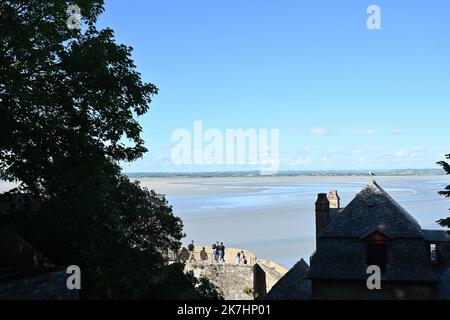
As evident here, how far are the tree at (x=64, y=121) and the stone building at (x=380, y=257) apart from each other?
9531 mm

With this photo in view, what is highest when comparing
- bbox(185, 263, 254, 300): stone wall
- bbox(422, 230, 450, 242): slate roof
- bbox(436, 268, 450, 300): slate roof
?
bbox(422, 230, 450, 242): slate roof

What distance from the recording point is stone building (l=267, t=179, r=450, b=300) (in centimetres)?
1944

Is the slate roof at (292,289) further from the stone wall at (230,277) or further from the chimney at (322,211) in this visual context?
the stone wall at (230,277)

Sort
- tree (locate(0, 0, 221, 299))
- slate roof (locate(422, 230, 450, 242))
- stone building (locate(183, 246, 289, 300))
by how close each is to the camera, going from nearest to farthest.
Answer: tree (locate(0, 0, 221, 299))
slate roof (locate(422, 230, 450, 242))
stone building (locate(183, 246, 289, 300))

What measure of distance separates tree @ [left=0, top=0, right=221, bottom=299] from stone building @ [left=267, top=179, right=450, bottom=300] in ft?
31.3

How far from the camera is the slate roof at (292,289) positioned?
22606 millimetres

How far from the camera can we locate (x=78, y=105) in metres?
15.9

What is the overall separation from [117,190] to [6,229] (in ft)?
23.5

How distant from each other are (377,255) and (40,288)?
14.3m

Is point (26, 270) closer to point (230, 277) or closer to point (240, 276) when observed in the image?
point (230, 277)

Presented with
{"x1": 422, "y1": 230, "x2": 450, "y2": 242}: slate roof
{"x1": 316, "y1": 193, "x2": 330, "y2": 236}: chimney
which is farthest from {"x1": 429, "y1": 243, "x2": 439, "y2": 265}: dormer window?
{"x1": 316, "y1": 193, "x2": 330, "y2": 236}: chimney

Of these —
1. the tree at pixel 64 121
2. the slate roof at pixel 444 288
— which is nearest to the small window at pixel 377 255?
the slate roof at pixel 444 288

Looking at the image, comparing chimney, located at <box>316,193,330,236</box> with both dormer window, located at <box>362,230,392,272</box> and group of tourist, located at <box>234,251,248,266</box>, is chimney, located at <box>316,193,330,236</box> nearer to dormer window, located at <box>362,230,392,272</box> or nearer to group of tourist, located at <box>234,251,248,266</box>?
dormer window, located at <box>362,230,392,272</box>
